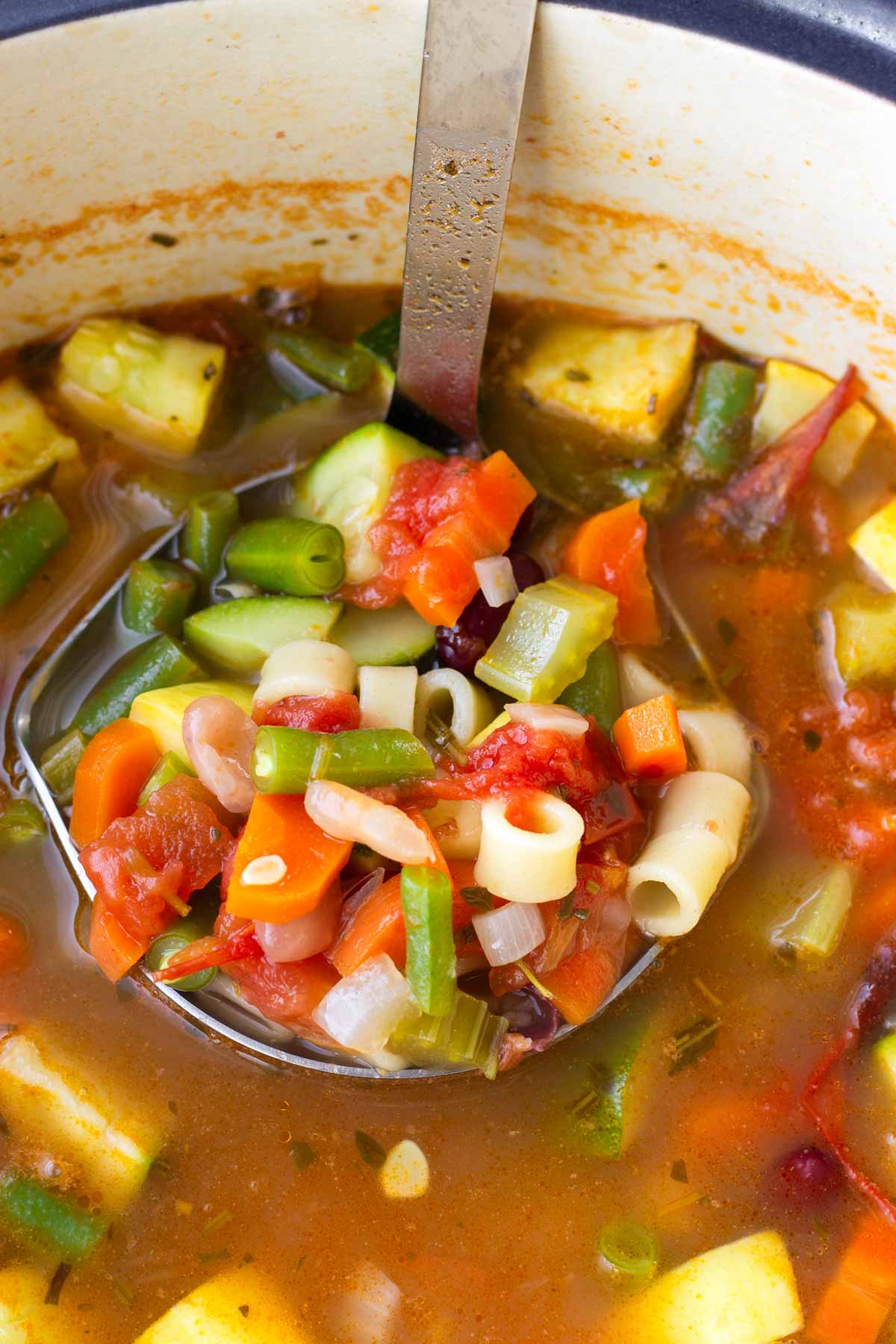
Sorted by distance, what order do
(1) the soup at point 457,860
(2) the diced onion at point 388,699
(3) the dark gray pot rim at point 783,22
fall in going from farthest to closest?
1. (2) the diced onion at point 388,699
2. (1) the soup at point 457,860
3. (3) the dark gray pot rim at point 783,22

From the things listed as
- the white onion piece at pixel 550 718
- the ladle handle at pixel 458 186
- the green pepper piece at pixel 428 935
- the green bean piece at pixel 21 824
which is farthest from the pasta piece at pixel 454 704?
the green bean piece at pixel 21 824

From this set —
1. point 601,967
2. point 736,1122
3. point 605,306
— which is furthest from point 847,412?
point 736,1122

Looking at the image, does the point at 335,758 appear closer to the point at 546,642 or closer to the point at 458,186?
the point at 546,642

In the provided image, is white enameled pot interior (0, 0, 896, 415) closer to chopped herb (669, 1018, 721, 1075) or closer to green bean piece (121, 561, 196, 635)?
green bean piece (121, 561, 196, 635)

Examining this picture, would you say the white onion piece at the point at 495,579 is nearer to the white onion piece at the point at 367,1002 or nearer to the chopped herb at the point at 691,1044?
the white onion piece at the point at 367,1002

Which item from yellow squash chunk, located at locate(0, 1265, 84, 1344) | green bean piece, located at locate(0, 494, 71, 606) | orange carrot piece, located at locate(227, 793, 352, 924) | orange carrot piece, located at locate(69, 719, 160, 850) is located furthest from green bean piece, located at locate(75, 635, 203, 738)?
yellow squash chunk, located at locate(0, 1265, 84, 1344)

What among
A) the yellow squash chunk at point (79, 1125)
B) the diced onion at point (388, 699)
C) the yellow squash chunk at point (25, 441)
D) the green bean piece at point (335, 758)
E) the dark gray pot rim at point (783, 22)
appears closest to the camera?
the dark gray pot rim at point (783, 22)

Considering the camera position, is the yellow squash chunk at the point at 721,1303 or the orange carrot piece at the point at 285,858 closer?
the orange carrot piece at the point at 285,858
